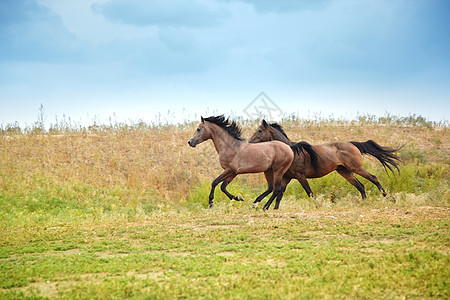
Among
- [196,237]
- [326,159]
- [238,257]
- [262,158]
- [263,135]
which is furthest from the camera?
[263,135]

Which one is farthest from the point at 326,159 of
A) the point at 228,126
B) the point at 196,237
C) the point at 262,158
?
the point at 196,237

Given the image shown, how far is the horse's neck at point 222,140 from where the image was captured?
1118 centimetres

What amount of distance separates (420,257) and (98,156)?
15.9m

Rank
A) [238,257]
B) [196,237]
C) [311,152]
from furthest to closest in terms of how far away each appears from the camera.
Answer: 1. [311,152]
2. [196,237]
3. [238,257]

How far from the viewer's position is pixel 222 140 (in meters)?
11.3

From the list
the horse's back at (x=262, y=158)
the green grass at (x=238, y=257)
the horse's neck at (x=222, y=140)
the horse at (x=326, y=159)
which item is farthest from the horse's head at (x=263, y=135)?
the green grass at (x=238, y=257)

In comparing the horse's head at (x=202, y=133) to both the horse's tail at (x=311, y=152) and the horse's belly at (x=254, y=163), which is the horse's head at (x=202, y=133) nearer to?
the horse's belly at (x=254, y=163)

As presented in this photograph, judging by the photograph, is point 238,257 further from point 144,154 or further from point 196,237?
point 144,154

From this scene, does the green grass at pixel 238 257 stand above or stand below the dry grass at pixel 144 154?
below

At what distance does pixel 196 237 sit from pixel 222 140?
12.3 feet

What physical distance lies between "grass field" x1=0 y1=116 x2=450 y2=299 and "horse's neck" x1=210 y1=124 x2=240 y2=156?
1.48m

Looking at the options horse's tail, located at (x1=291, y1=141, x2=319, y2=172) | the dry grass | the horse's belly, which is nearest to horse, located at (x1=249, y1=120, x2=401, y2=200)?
horse's tail, located at (x1=291, y1=141, x2=319, y2=172)

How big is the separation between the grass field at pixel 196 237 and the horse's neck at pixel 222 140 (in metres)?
1.48

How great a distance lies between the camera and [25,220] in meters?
10.7
